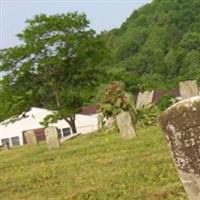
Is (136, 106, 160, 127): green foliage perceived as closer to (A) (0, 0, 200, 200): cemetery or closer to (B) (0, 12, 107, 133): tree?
(A) (0, 0, 200, 200): cemetery

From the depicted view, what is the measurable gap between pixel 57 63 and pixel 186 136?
42.1 m

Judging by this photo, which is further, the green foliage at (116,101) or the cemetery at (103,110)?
the green foliage at (116,101)

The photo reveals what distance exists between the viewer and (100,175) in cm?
1251

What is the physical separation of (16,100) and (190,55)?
3862 cm

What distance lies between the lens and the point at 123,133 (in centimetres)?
2016

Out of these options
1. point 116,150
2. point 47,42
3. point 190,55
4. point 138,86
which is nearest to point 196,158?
point 116,150

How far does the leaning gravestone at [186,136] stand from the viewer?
5727 mm

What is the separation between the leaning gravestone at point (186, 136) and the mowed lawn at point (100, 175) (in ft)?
9.53

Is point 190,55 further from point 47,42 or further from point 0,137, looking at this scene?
point 47,42

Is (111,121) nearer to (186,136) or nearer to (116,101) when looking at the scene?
(116,101)

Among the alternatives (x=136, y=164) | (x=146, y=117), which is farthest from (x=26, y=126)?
(x=136, y=164)

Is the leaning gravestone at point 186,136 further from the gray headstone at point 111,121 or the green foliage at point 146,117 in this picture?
the gray headstone at point 111,121

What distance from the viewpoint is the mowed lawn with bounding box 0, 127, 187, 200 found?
10219 millimetres

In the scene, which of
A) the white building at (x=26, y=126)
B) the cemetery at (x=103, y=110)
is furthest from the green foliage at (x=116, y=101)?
the white building at (x=26, y=126)
